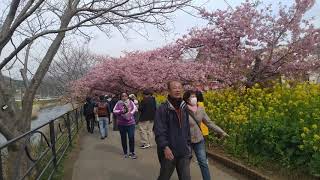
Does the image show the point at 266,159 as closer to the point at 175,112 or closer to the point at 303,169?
the point at 303,169

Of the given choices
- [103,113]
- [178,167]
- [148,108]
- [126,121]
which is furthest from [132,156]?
[178,167]

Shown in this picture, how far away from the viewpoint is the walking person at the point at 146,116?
13.1 meters

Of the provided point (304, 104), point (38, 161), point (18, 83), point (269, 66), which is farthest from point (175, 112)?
point (269, 66)

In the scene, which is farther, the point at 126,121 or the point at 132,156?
the point at 132,156

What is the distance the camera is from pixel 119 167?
1054 cm

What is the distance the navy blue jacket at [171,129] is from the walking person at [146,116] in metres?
6.92

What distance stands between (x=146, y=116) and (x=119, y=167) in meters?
3.18

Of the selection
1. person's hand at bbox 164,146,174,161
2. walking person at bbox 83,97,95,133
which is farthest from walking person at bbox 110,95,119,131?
person's hand at bbox 164,146,174,161

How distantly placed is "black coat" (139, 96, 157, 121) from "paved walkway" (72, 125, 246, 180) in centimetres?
92

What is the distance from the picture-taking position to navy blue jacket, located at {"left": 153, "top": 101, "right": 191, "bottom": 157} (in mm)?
5895

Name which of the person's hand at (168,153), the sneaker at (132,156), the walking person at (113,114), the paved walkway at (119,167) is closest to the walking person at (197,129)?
the person's hand at (168,153)

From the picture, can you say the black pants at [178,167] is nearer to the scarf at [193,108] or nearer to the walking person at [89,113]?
the scarf at [193,108]

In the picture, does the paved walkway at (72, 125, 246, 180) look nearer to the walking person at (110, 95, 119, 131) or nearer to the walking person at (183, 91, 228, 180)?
the walking person at (110, 95, 119, 131)

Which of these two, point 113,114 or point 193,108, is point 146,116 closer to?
point 113,114
